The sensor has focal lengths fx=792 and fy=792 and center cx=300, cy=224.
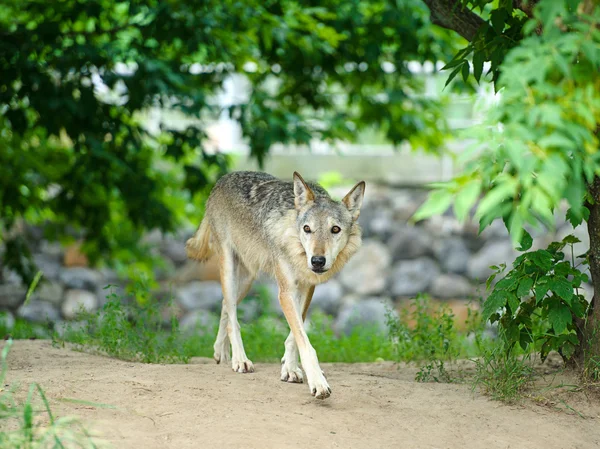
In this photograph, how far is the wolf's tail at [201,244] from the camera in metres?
7.20

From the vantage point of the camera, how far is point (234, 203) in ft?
22.0

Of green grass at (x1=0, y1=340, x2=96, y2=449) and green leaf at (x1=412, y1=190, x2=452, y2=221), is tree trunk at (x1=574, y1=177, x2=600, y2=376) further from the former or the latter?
green grass at (x1=0, y1=340, x2=96, y2=449)

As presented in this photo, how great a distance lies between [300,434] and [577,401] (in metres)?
1.98

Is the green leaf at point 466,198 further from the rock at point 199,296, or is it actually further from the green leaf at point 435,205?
the rock at point 199,296

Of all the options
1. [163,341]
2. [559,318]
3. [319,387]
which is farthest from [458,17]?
[163,341]

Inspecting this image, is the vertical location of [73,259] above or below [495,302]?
below

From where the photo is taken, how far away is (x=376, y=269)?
49.7 feet

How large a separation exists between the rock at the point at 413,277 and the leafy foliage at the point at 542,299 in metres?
9.46

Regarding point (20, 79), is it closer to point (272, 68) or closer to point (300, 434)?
point (272, 68)

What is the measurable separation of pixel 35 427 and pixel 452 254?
1195cm

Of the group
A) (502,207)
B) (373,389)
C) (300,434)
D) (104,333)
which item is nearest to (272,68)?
(104,333)

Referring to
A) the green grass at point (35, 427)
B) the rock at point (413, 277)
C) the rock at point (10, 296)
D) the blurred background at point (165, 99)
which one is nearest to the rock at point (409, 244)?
the rock at point (413, 277)

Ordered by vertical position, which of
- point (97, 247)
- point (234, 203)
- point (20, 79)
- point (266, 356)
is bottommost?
point (266, 356)

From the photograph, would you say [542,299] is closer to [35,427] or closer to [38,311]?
[35,427]
